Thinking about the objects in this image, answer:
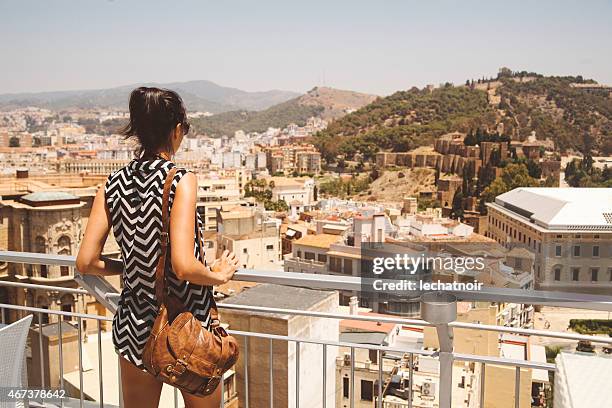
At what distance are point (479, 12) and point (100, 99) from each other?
347ft

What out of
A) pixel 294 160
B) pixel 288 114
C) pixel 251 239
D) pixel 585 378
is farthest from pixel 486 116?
pixel 288 114

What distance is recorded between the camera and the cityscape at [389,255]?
144cm

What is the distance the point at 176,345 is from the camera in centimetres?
115

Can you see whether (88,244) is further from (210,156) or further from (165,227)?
(210,156)

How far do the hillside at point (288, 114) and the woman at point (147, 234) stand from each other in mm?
100385

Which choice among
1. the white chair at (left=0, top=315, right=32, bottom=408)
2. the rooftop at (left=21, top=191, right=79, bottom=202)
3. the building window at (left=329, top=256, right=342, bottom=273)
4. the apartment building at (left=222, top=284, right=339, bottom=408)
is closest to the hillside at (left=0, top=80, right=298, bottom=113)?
the building window at (left=329, top=256, right=342, bottom=273)

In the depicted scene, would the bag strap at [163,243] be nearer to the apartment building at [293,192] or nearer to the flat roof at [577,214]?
the flat roof at [577,214]

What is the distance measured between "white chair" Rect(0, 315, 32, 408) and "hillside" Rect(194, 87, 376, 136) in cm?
10017

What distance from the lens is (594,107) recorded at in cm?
5478

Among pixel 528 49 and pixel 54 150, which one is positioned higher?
pixel 528 49

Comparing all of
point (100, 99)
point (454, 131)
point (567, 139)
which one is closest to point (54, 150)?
point (454, 131)

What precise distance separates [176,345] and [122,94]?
131 metres

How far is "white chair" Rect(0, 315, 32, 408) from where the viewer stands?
142 cm

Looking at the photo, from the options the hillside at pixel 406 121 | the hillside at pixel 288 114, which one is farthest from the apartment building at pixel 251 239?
the hillside at pixel 288 114
